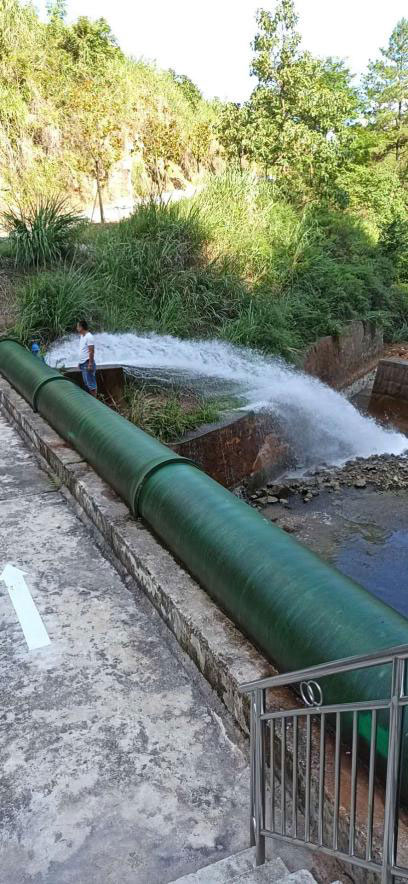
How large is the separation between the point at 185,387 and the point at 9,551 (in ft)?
18.1

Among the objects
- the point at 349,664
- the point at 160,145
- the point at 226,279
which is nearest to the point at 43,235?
the point at 226,279

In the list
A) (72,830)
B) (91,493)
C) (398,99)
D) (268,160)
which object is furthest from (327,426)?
(398,99)

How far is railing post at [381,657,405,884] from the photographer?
1381 millimetres

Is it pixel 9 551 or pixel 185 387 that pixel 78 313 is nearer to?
pixel 185 387

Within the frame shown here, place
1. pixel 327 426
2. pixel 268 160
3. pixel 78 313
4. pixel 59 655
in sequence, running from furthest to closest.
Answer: pixel 268 160, pixel 327 426, pixel 78 313, pixel 59 655

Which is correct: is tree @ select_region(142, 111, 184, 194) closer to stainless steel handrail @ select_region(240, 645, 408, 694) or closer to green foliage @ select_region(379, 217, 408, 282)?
green foliage @ select_region(379, 217, 408, 282)

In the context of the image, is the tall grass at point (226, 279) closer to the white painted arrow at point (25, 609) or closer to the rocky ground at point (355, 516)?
the rocky ground at point (355, 516)

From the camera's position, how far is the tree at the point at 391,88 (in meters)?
32.1

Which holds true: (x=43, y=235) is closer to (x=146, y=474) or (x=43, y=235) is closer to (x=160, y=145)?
(x=146, y=474)

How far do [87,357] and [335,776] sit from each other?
22.0ft

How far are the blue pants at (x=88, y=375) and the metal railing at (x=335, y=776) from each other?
6.14m

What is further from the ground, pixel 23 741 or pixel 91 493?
pixel 91 493

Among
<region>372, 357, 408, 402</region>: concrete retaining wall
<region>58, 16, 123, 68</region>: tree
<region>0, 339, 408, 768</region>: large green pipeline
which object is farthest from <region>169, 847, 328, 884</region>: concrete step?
<region>58, 16, 123, 68</region>: tree

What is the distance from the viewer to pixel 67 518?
484 cm
